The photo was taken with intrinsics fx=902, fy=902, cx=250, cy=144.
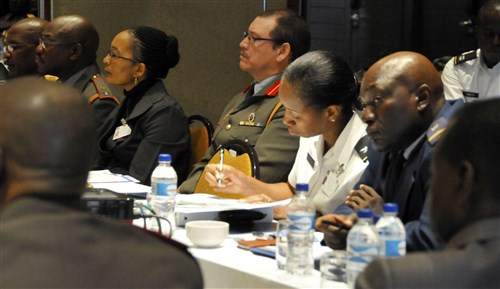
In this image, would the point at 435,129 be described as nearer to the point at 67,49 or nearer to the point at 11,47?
the point at 67,49

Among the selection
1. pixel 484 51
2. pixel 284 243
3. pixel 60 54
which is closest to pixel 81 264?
pixel 284 243

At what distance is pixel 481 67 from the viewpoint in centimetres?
502

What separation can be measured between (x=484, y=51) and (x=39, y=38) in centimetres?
275

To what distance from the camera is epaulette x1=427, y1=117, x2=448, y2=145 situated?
9.02 feet

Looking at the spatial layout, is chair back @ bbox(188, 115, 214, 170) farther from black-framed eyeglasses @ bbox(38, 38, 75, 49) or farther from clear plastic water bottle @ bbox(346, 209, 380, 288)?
clear plastic water bottle @ bbox(346, 209, 380, 288)

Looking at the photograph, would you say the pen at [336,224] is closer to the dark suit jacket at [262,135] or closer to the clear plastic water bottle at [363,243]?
the clear plastic water bottle at [363,243]

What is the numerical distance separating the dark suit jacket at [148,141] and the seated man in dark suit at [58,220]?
9.94ft

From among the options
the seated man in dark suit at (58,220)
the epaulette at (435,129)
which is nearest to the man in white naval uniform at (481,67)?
the epaulette at (435,129)

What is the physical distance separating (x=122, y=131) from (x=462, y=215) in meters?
3.34

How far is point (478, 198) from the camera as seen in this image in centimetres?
158

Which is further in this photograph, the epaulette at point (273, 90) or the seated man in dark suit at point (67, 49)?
the seated man in dark suit at point (67, 49)

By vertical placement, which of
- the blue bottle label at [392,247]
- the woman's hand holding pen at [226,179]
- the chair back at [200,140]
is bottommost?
the chair back at [200,140]

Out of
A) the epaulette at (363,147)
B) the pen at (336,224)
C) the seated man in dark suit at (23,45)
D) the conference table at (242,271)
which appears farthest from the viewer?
the seated man in dark suit at (23,45)

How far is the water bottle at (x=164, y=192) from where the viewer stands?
3.15m
